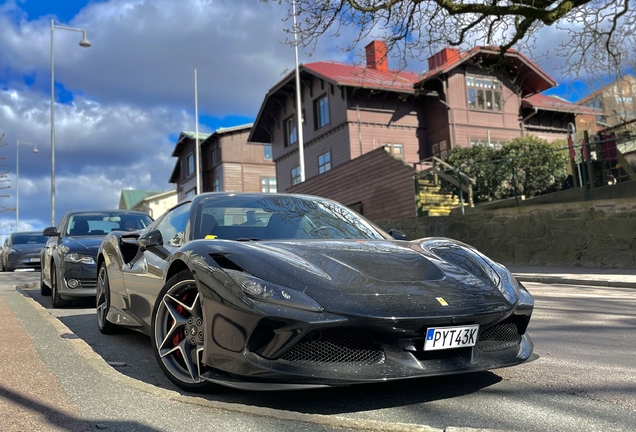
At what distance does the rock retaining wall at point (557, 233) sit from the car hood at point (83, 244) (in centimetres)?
1078

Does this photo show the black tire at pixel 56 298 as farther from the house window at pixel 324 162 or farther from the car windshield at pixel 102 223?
the house window at pixel 324 162

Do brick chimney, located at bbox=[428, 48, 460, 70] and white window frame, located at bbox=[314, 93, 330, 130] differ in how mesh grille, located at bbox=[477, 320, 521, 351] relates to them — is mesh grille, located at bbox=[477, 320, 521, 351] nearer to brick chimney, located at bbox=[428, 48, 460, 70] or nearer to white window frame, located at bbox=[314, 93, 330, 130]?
white window frame, located at bbox=[314, 93, 330, 130]

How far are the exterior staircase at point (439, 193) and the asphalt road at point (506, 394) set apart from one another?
12.4m

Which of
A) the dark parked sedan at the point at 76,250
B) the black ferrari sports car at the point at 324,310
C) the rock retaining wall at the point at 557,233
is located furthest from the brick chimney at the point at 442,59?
the black ferrari sports car at the point at 324,310

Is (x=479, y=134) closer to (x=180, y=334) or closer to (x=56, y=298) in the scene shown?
(x=56, y=298)

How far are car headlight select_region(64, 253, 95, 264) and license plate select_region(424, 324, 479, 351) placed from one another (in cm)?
617

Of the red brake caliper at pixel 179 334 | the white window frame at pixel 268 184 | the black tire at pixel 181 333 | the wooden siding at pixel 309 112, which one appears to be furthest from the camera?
the white window frame at pixel 268 184

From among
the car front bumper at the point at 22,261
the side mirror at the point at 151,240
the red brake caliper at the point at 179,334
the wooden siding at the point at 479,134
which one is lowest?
the red brake caliper at the point at 179,334

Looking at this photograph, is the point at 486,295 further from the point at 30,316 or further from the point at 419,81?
the point at 419,81

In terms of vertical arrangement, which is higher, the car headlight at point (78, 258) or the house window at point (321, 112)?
the house window at point (321, 112)

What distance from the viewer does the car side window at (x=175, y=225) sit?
173 inches

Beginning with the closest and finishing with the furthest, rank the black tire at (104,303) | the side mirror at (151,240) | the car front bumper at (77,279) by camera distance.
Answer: the side mirror at (151,240) < the black tire at (104,303) < the car front bumper at (77,279)

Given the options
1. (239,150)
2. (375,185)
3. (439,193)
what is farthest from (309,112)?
(439,193)

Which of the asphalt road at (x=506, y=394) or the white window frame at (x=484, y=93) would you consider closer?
the asphalt road at (x=506, y=394)
